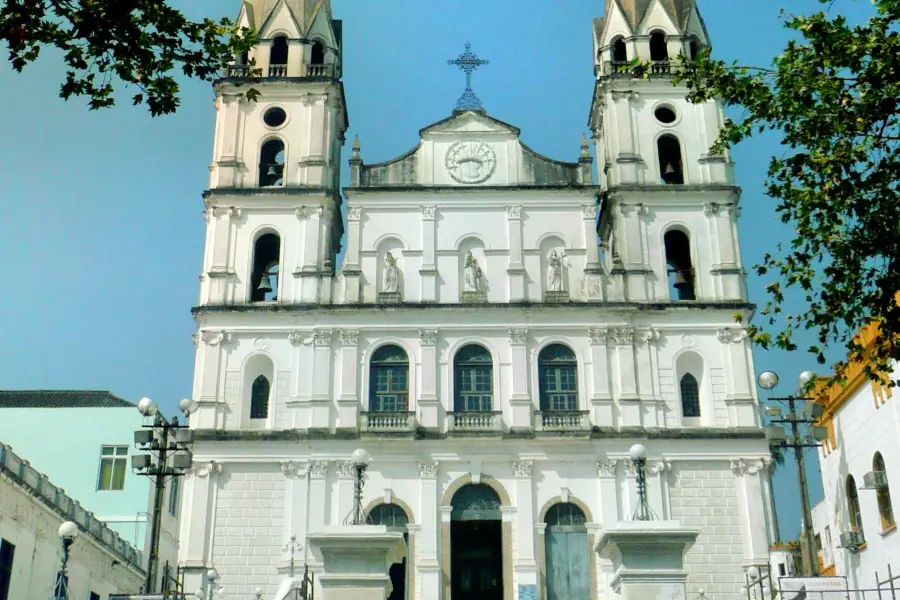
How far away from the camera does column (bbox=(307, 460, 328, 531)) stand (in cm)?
2978

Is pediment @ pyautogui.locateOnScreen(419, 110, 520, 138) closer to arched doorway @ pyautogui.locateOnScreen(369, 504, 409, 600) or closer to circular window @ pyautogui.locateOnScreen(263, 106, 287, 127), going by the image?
circular window @ pyautogui.locateOnScreen(263, 106, 287, 127)

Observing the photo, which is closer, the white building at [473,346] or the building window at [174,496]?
the white building at [473,346]

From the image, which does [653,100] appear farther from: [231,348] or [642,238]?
[231,348]

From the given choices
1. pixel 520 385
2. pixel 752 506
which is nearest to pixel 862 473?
pixel 752 506

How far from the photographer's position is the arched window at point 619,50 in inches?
1442

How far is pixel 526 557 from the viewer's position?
96.3 feet

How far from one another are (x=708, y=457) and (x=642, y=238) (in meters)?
7.06

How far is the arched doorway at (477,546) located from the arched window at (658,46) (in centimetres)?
1626

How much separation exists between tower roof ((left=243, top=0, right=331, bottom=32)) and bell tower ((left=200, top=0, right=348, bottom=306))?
0.16ft

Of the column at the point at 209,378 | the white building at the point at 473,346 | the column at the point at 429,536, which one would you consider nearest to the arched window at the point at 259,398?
the white building at the point at 473,346

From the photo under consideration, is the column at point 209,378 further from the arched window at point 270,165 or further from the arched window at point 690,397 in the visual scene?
the arched window at point 690,397

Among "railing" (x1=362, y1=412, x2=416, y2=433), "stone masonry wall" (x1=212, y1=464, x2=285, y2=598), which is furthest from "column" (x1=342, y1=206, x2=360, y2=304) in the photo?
"stone masonry wall" (x1=212, y1=464, x2=285, y2=598)

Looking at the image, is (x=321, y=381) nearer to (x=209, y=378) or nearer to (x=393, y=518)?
(x=209, y=378)

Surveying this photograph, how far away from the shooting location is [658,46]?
121ft
